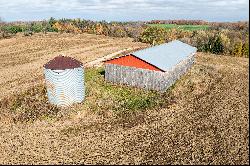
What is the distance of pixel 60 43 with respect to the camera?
221ft

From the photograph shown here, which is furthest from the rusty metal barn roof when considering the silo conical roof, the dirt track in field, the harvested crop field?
the dirt track in field

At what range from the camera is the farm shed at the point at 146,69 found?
1135 inches

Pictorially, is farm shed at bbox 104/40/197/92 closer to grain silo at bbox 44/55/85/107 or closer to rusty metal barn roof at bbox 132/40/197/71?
rusty metal barn roof at bbox 132/40/197/71

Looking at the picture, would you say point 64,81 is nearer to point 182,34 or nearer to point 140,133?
point 140,133

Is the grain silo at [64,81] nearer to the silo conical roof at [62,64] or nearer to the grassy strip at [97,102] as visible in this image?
the silo conical roof at [62,64]

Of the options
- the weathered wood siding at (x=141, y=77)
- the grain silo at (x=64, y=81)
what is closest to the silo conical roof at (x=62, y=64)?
the grain silo at (x=64, y=81)

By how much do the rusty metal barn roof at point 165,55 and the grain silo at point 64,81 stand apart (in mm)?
6915

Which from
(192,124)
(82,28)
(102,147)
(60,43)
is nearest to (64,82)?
(102,147)

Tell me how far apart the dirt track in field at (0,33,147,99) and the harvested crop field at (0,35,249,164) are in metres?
6.68

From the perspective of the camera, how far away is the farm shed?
28828 millimetres

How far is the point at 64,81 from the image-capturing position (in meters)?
24.4

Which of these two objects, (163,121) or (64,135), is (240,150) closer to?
(163,121)

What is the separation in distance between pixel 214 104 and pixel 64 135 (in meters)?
12.8

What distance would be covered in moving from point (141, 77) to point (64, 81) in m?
7.99
